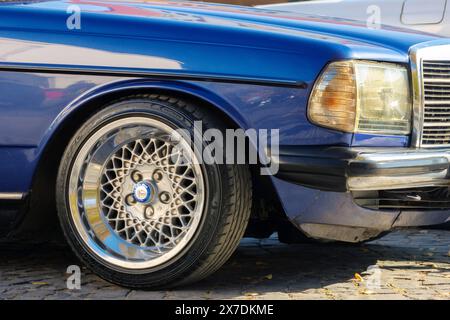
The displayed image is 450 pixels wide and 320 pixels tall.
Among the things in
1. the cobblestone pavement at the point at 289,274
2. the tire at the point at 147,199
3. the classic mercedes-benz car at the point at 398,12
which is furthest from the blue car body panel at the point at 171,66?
the classic mercedes-benz car at the point at 398,12

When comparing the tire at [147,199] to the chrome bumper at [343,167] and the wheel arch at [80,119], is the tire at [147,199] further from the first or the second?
the chrome bumper at [343,167]

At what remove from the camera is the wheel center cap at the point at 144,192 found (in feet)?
15.1

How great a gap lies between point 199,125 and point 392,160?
857 mm

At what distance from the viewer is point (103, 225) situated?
4.70 metres

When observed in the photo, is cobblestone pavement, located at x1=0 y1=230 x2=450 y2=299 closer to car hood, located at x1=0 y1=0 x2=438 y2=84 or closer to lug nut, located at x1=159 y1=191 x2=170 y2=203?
lug nut, located at x1=159 y1=191 x2=170 y2=203

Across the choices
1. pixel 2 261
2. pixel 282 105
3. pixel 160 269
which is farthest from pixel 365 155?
pixel 2 261

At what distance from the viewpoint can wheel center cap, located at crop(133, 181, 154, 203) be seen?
15.1 ft

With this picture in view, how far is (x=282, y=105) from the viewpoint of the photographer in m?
4.45

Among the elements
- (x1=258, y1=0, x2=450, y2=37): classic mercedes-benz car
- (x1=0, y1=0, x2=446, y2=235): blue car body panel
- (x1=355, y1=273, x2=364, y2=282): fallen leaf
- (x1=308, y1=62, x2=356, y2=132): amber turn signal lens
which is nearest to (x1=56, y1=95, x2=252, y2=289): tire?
(x1=0, y1=0, x2=446, y2=235): blue car body panel

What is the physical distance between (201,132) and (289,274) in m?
1.01

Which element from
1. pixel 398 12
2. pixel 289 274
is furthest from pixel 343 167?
pixel 398 12

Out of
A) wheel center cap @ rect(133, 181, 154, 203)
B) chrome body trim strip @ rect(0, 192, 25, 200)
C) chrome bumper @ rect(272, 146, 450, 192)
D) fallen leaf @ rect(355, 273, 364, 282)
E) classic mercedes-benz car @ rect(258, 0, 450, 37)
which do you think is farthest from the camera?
classic mercedes-benz car @ rect(258, 0, 450, 37)
